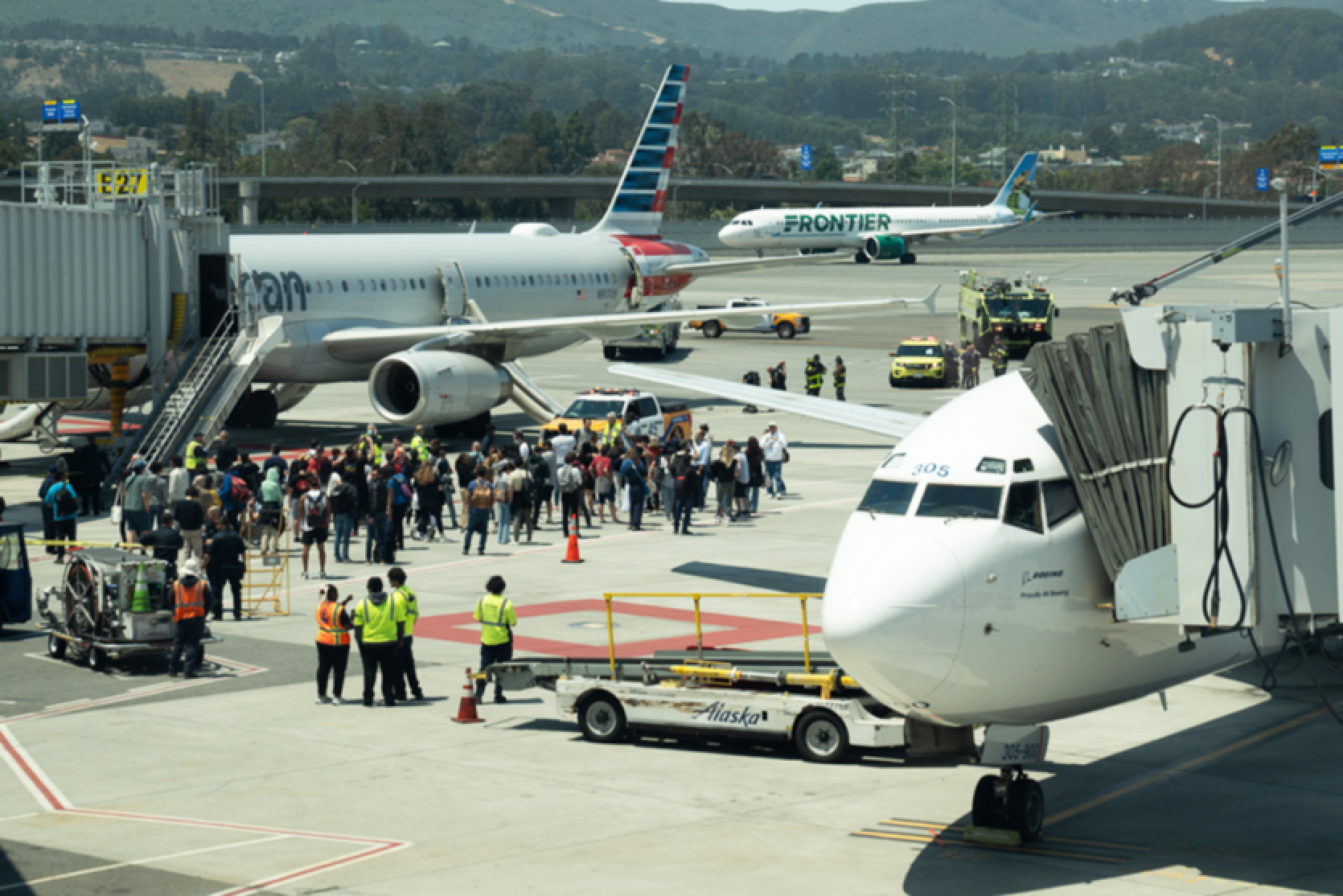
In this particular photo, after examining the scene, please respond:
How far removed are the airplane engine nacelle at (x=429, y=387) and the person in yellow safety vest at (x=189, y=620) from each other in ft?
65.9

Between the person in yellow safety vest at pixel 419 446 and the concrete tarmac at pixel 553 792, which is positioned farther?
the person in yellow safety vest at pixel 419 446

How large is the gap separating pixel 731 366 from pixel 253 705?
47.5 m

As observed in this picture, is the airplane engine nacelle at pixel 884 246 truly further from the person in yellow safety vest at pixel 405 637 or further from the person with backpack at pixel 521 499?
the person in yellow safety vest at pixel 405 637

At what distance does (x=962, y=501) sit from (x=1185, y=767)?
5.69 metres

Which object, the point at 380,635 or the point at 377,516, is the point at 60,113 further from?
the point at 380,635

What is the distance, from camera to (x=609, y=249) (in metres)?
57.0

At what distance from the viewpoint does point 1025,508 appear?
14.4 meters

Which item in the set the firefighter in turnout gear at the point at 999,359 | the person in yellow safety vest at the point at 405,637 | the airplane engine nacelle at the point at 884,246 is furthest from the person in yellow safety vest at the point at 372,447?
the airplane engine nacelle at the point at 884,246

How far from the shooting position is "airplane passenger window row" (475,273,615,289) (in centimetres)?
5100

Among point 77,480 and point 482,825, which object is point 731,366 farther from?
point 482,825

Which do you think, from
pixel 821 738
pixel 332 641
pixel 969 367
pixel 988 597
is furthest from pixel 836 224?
pixel 988 597

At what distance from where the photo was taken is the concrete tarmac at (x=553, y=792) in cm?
1427

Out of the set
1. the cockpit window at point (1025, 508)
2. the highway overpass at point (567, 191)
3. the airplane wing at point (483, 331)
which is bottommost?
the cockpit window at point (1025, 508)

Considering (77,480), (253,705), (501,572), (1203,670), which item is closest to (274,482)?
(501,572)
